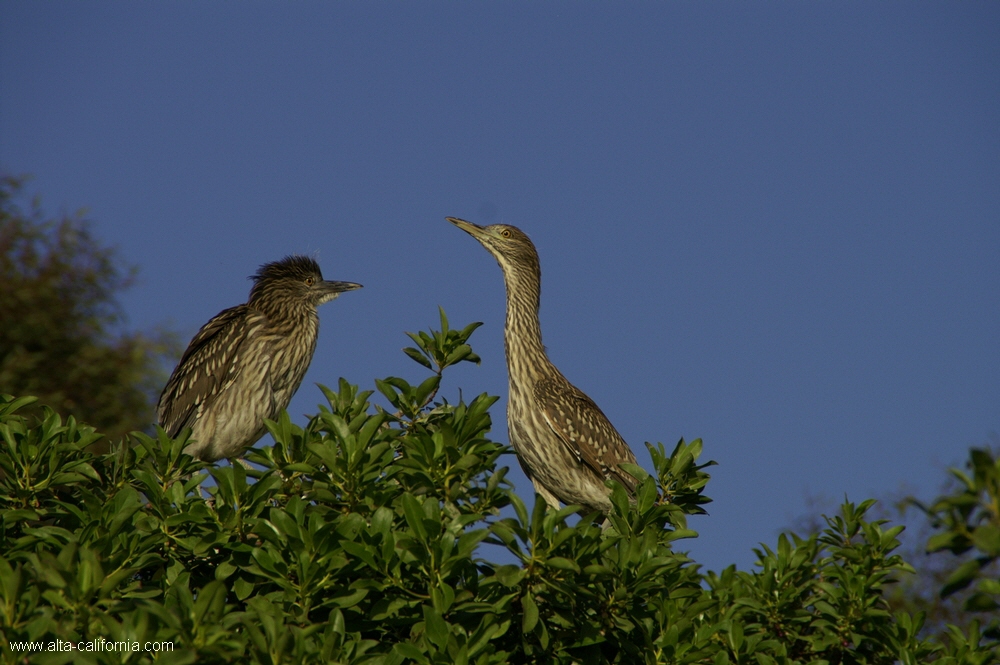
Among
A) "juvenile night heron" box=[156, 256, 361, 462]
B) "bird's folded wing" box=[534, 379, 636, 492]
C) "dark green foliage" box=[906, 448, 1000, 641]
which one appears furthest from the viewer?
"bird's folded wing" box=[534, 379, 636, 492]

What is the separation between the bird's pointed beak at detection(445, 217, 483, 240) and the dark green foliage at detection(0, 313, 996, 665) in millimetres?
4030

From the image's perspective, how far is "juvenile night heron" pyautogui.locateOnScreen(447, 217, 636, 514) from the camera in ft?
26.9

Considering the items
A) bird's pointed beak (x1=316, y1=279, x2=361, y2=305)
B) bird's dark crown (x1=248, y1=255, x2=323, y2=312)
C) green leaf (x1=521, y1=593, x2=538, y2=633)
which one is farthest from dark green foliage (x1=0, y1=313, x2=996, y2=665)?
bird's pointed beak (x1=316, y1=279, x2=361, y2=305)

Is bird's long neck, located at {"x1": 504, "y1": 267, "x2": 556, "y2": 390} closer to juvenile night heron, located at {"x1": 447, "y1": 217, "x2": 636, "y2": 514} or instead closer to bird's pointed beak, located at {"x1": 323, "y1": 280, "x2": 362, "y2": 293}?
juvenile night heron, located at {"x1": 447, "y1": 217, "x2": 636, "y2": 514}

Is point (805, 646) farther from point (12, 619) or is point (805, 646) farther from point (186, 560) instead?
point (12, 619)

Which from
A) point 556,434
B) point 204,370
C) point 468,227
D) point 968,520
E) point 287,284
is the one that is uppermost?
point 468,227

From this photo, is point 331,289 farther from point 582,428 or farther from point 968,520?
point 968,520

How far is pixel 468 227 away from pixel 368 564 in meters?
5.80

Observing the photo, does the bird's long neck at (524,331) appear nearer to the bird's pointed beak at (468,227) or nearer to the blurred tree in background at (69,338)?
the bird's pointed beak at (468,227)

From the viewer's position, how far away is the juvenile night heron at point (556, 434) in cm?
821

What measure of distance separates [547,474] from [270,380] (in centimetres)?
244

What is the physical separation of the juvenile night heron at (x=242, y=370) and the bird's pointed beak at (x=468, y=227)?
156 cm

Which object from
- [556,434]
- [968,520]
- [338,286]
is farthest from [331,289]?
[968,520]

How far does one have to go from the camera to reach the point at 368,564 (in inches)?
169
